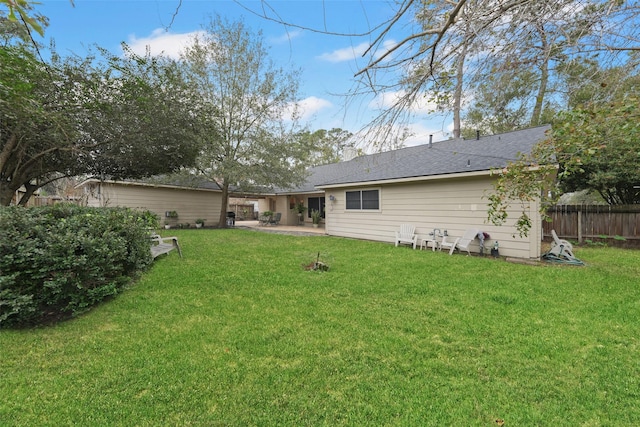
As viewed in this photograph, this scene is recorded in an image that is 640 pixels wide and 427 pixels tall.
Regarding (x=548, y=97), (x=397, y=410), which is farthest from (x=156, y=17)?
(x=548, y=97)

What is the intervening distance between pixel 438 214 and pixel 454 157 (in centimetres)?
194

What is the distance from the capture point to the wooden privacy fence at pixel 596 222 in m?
9.41

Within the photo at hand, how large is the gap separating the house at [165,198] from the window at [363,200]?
27.4 ft

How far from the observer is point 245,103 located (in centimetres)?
1525

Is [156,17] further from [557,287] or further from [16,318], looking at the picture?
[557,287]

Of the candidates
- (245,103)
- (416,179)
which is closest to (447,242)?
(416,179)

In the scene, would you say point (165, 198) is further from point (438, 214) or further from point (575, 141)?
point (575, 141)

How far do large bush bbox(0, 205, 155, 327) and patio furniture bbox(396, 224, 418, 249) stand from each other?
25.5 ft

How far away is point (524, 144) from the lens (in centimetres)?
832

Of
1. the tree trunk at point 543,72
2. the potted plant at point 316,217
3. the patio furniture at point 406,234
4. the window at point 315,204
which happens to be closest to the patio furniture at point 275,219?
the window at point 315,204

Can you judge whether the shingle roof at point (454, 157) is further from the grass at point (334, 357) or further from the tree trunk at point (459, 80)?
the grass at point (334, 357)

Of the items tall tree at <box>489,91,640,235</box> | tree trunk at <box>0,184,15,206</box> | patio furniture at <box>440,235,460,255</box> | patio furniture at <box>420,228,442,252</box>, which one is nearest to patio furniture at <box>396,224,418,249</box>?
patio furniture at <box>420,228,442,252</box>

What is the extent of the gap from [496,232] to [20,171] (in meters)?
13.3

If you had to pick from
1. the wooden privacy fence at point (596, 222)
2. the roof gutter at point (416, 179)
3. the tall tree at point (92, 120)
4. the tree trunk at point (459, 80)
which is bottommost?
the wooden privacy fence at point (596, 222)
